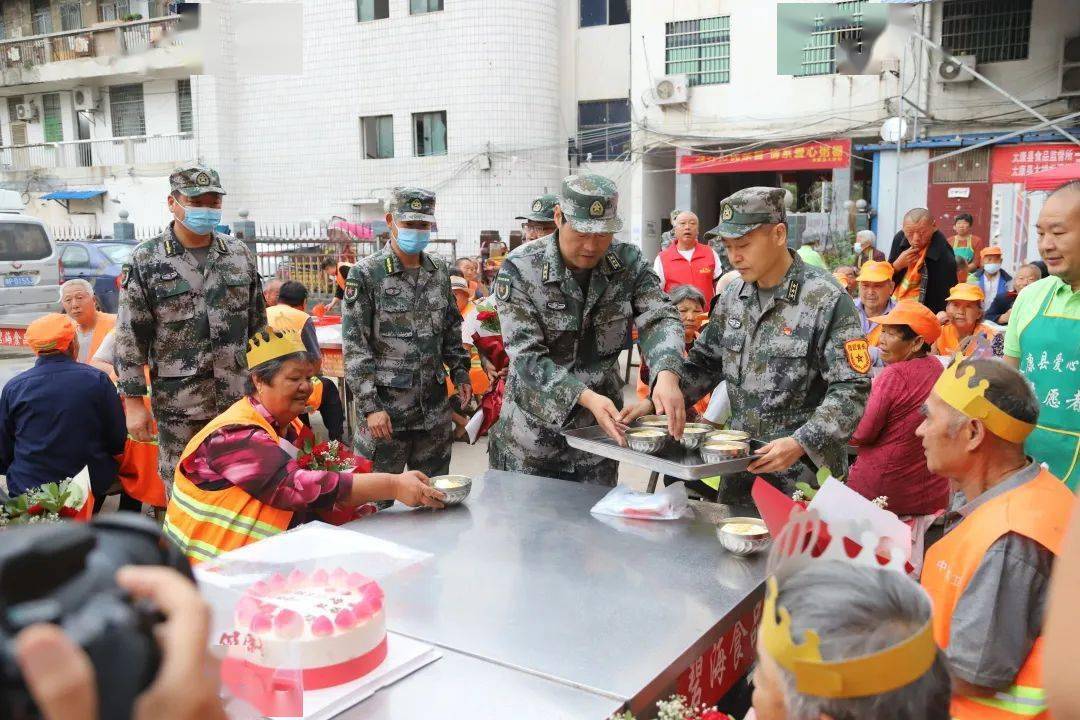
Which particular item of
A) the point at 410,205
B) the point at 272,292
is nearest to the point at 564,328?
the point at 410,205

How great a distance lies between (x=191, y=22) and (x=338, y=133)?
14.8 metres

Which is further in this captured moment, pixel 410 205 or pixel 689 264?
pixel 689 264

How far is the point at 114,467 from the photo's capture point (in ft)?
13.6

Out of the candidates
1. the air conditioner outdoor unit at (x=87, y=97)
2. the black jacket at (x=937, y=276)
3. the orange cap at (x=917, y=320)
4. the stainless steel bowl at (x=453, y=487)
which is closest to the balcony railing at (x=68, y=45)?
the air conditioner outdoor unit at (x=87, y=97)

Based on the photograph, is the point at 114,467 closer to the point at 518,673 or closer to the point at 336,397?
the point at 336,397

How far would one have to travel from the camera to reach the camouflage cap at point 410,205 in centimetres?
397

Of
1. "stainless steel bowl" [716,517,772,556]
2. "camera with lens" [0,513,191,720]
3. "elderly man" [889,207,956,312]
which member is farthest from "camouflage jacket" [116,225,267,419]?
"elderly man" [889,207,956,312]

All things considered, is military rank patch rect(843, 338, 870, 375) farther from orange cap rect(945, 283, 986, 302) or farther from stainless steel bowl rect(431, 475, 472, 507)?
orange cap rect(945, 283, 986, 302)

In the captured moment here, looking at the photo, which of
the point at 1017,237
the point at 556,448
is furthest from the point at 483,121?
the point at 556,448

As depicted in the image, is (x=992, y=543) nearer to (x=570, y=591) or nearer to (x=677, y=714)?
(x=677, y=714)

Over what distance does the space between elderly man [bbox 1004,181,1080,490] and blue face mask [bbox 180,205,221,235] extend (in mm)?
3287

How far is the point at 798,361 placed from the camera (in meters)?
2.70

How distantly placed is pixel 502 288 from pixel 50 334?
235 cm

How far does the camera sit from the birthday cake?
1507mm
